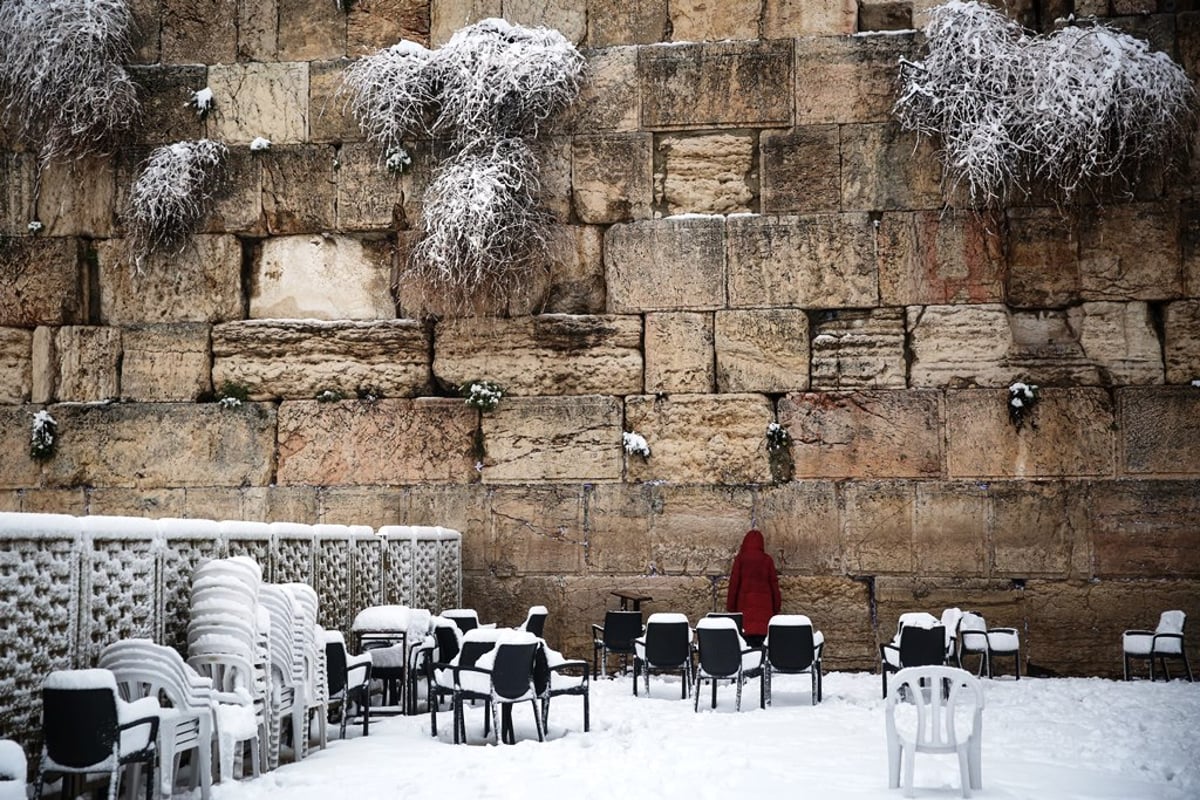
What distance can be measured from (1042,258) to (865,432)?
213 centimetres

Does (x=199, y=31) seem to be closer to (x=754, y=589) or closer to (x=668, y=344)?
(x=668, y=344)

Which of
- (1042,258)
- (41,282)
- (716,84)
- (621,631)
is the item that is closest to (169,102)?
(41,282)

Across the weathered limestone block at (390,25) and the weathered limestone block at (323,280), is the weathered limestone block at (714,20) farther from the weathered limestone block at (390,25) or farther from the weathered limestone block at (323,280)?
the weathered limestone block at (323,280)

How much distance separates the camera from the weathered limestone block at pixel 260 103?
11.4 meters

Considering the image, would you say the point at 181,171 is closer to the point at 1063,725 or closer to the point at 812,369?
the point at 812,369

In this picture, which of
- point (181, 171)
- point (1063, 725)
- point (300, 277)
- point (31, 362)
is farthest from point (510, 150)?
point (1063, 725)

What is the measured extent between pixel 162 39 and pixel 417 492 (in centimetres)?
500

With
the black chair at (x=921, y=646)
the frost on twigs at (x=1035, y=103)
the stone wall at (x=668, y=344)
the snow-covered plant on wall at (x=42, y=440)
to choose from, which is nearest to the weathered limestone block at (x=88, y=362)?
the stone wall at (x=668, y=344)

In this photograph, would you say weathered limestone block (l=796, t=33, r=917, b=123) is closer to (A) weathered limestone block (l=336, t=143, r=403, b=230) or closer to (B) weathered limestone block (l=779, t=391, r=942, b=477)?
(B) weathered limestone block (l=779, t=391, r=942, b=477)

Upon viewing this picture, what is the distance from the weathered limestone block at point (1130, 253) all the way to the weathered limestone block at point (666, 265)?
314 centimetres

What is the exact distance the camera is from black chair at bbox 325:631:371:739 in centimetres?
723

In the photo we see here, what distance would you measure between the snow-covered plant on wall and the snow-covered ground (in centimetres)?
503

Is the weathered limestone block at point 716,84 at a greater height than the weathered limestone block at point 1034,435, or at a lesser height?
greater

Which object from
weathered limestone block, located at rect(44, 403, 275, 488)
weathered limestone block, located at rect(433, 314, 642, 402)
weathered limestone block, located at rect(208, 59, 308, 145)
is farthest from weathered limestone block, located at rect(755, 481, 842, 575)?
weathered limestone block, located at rect(208, 59, 308, 145)
